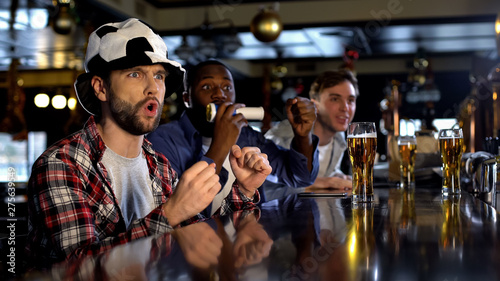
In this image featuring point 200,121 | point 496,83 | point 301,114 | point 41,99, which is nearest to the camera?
point 301,114

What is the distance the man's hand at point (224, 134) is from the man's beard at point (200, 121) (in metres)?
0.37

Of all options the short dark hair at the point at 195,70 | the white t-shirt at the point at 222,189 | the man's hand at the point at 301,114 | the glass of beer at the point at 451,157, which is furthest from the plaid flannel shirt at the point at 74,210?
the short dark hair at the point at 195,70

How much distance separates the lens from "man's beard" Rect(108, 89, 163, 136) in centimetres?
142

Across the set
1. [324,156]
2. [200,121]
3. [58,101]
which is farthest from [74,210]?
[58,101]

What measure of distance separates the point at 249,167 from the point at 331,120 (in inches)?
70.9

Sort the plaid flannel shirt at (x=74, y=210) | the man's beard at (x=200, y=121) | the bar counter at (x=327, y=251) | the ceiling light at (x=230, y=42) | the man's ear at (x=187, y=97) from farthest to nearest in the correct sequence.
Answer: the ceiling light at (x=230, y=42) < the man's ear at (x=187, y=97) < the man's beard at (x=200, y=121) < the plaid flannel shirt at (x=74, y=210) < the bar counter at (x=327, y=251)

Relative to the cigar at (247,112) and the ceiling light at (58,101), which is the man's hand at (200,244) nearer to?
the cigar at (247,112)

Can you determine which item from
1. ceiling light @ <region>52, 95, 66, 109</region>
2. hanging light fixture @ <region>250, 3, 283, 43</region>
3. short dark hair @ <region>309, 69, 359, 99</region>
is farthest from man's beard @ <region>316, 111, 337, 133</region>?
ceiling light @ <region>52, 95, 66, 109</region>

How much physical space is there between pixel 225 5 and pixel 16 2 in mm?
2788

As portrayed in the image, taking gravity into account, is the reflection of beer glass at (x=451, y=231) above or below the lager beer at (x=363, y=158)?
below

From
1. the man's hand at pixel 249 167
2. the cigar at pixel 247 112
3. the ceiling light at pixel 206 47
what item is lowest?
the man's hand at pixel 249 167

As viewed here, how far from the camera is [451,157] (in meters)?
1.69

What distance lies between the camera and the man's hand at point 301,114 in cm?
202

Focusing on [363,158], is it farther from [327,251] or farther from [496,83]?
[496,83]
